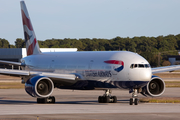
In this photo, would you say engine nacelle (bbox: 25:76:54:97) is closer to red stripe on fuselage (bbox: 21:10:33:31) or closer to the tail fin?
the tail fin

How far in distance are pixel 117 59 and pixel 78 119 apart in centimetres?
1039

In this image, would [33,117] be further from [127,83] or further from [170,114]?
[127,83]

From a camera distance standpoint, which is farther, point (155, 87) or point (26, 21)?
point (26, 21)

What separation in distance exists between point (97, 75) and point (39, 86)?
15.3 ft

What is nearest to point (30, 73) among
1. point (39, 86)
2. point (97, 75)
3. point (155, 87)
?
point (39, 86)

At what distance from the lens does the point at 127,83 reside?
1129 inches

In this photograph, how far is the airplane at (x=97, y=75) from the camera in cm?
2867

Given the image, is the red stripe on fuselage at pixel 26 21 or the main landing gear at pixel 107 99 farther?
the red stripe on fuselage at pixel 26 21

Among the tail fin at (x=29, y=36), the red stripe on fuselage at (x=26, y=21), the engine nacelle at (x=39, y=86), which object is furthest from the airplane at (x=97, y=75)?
the red stripe on fuselage at (x=26, y=21)

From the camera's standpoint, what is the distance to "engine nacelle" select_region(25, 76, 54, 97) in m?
29.1

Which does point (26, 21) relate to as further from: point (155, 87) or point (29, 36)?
point (155, 87)

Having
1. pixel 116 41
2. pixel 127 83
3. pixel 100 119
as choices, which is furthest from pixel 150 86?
pixel 116 41

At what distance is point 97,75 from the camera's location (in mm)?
30469

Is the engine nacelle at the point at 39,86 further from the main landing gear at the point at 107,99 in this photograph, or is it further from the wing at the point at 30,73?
the main landing gear at the point at 107,99
